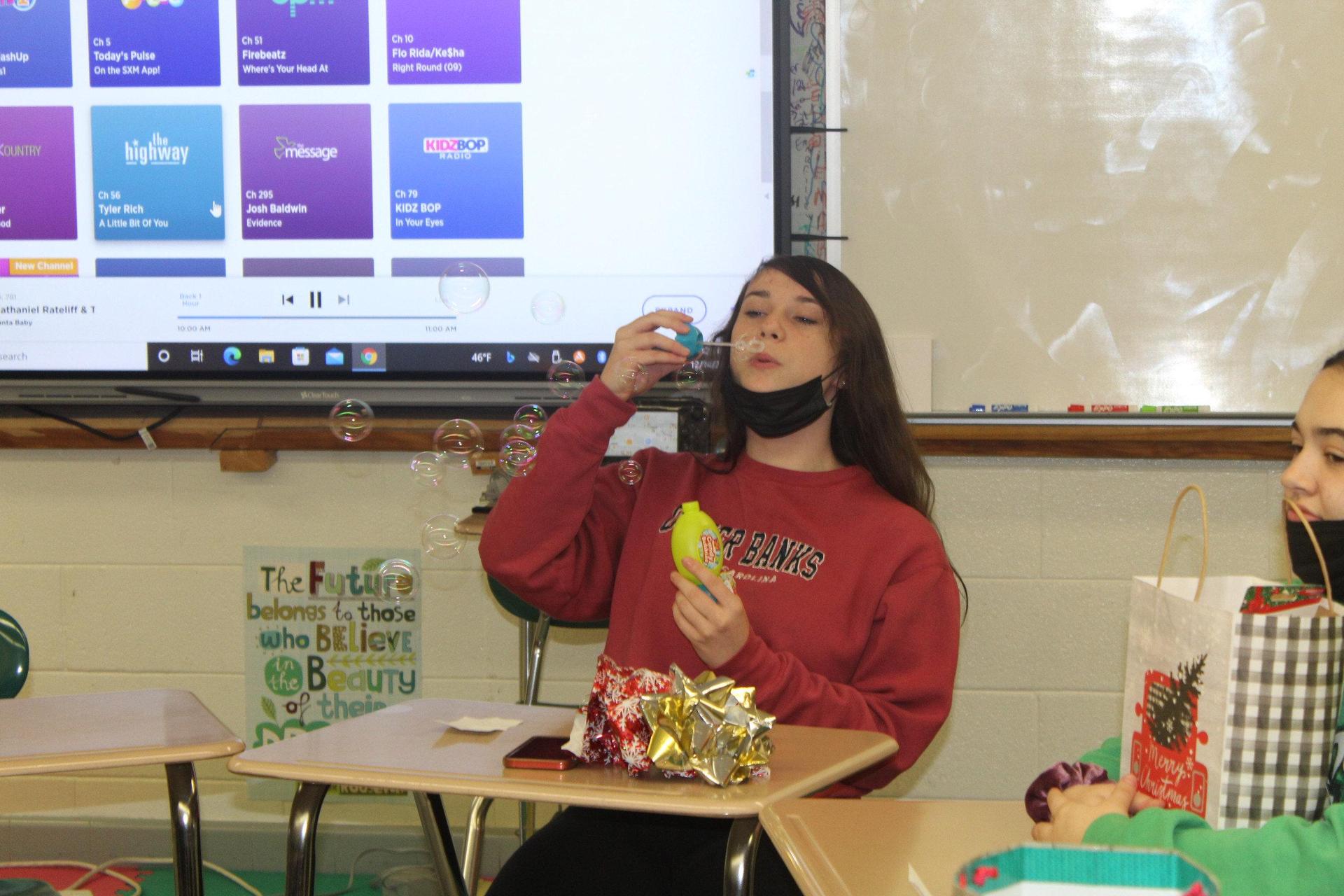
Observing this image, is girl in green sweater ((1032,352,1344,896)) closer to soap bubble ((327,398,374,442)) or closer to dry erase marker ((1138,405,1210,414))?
dry erase marker ((1138,405,1210,414))

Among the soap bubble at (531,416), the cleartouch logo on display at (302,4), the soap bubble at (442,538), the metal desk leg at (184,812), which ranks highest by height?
the cleartouch logo on display at (302,4)

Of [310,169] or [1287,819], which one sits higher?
[310,169]

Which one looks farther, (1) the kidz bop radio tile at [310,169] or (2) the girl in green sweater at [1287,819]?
(1) the kidz bop radio tile at [310,169]

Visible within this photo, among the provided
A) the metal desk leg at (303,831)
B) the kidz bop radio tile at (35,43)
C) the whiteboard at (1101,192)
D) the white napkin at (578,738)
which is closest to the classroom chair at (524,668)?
the metal desk leg at (303,831)

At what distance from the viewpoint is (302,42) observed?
273 cm

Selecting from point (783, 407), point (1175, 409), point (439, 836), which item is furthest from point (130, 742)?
point (1175, 409)

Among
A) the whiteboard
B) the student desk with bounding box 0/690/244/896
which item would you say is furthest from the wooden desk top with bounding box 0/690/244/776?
the whiteboard

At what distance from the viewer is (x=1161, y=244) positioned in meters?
2.65

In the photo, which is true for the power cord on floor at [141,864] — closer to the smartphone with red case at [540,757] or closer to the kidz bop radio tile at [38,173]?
the kidz bop radio tile at [38,173]

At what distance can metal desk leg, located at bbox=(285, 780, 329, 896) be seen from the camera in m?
1.40

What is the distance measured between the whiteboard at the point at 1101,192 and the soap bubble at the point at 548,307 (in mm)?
665

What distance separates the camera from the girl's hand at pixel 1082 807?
1024 mm

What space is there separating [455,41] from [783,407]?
4.29 ft

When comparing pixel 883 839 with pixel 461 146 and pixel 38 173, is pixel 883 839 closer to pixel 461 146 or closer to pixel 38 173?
pixel 461 146
